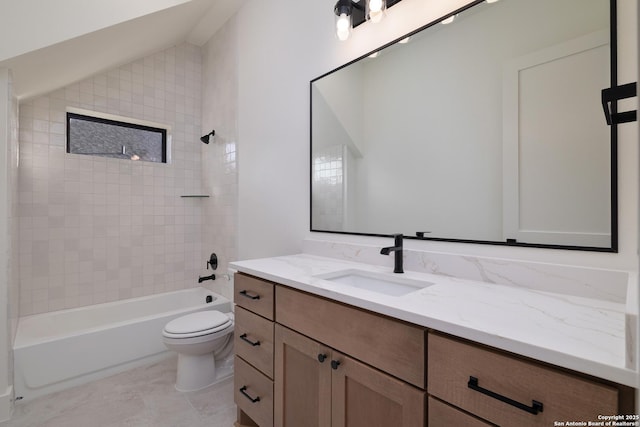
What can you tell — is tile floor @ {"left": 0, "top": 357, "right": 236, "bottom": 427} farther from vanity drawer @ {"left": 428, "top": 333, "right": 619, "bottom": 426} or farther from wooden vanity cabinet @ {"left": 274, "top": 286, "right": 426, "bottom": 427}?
vanity drawer @ {"left": 428, "top": 333, "right": 619, "bottom": 426}

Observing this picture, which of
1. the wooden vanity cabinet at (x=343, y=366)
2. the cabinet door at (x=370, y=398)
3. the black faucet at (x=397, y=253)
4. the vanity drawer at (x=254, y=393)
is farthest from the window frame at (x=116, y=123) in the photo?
the cabinet door at (x=370, y=398)

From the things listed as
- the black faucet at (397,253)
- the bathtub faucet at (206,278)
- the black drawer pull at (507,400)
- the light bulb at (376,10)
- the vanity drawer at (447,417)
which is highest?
the light bulb at (376,10)

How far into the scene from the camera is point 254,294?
1.43 metres

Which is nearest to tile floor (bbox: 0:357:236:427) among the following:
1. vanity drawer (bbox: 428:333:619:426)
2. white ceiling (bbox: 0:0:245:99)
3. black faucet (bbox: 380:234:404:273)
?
black faucet (bbox: 380:234:404:273)

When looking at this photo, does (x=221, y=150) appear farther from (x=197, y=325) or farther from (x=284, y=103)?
(x=197, y=325)

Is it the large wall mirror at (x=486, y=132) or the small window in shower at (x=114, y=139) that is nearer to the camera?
the large wall mirror at (x=486, y=132)

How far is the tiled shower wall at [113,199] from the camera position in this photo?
2340mm

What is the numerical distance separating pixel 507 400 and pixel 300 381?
2.52ft

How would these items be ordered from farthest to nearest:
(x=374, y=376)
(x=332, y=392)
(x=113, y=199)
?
(x=113, y=199)
(x=332, y=392)
(x=374, y=376)


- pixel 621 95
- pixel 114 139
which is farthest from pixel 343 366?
pixel 114 139

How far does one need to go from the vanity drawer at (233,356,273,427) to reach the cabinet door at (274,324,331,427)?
0.22 ft

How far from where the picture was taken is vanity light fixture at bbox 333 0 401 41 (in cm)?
142

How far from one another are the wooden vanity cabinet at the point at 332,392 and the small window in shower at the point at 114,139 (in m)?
2.49

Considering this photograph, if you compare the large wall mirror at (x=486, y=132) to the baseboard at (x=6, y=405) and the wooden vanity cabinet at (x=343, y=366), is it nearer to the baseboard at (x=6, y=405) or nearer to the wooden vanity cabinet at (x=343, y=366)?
the wooden vanity cabinet at (x=343, y=366)
